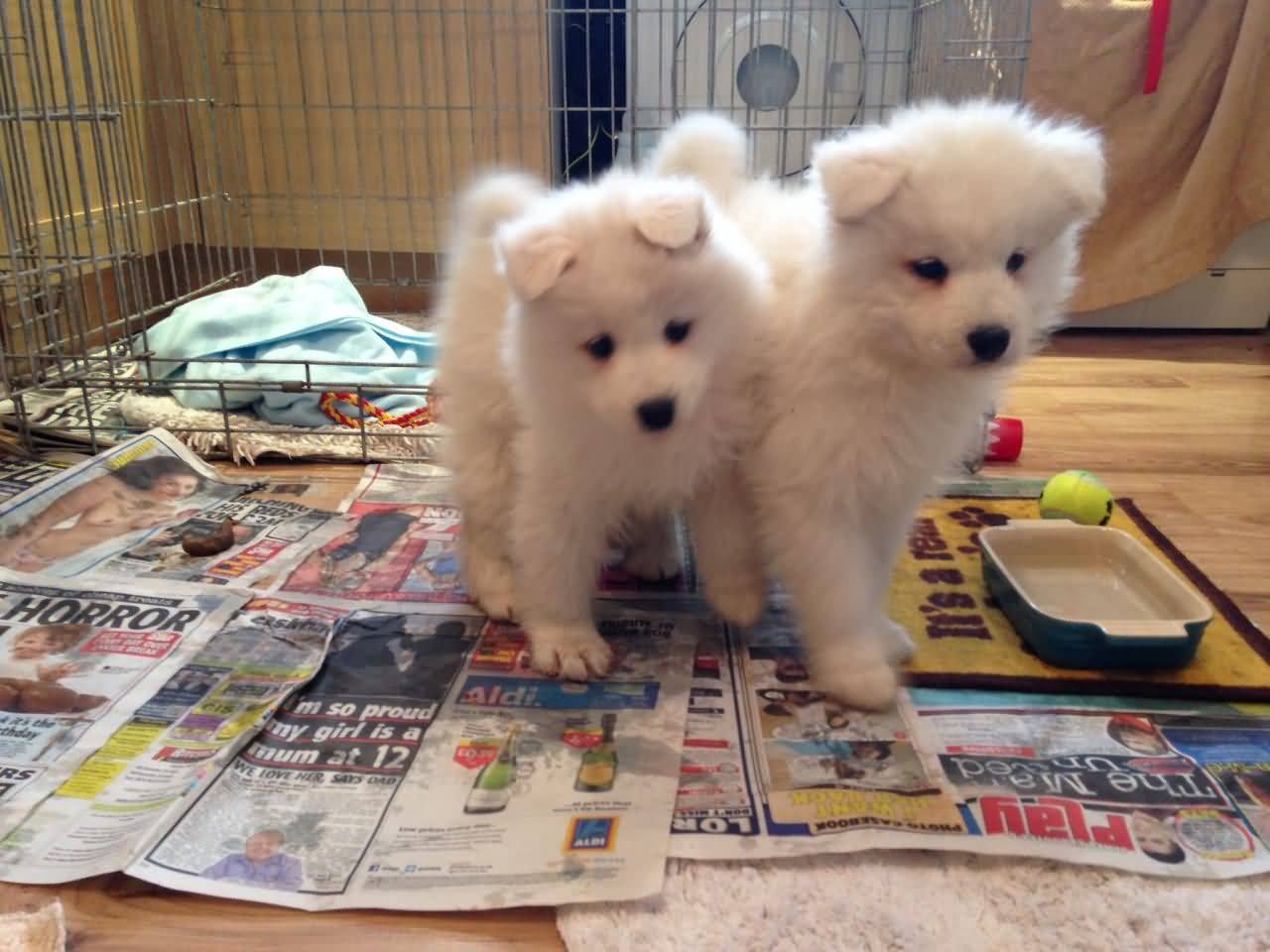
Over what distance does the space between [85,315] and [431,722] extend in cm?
184

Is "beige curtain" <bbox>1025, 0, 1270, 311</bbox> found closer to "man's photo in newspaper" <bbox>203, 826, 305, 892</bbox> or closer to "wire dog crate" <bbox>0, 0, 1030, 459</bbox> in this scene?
"wire dog crate" <bbox>0, 0, 1030, 459</bbox>

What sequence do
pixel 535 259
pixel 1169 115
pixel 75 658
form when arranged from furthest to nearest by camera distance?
pixel 1169 115
pixel 75 658
pixel 535 259

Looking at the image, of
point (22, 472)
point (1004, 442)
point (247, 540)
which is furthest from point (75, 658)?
point (1004, 442)

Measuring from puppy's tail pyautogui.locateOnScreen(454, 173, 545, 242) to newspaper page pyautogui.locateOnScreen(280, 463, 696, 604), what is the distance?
44 cm

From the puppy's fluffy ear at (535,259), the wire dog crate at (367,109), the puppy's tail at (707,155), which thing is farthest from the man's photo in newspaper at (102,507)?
the puppy's tail at (707,155)

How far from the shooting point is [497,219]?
1521 millimetres

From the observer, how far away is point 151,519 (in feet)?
6.27

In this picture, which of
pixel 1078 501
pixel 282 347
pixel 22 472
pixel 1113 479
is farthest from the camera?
pixel 282 347

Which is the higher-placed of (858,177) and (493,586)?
(858,177)

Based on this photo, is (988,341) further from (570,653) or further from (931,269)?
(570,653)

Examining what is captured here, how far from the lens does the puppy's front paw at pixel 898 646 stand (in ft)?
4.75

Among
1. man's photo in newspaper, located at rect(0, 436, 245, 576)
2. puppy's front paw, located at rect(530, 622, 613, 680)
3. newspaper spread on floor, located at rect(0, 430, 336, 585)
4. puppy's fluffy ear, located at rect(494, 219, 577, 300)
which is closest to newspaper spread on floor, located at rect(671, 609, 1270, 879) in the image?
puppy's front paw, located at rect(530, 622, 613, 680)

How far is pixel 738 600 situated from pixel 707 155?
722 millimetres

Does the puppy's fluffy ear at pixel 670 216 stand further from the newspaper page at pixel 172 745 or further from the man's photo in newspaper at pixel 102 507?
the man's photo in newspaper at pixel 102 507
